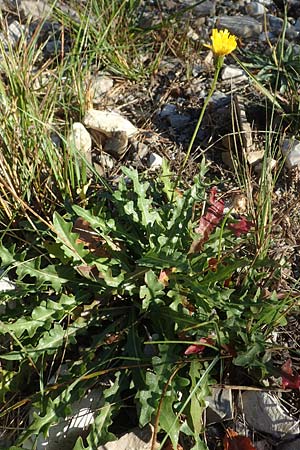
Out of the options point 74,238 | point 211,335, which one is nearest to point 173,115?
point 74,238

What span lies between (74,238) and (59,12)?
1.51 metres

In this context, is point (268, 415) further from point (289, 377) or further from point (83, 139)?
point (83, 139)

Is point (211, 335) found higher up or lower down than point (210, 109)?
lower down

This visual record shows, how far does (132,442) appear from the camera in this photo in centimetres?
187

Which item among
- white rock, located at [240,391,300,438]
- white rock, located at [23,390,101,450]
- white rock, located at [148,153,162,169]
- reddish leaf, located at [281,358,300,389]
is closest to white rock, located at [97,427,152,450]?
white rock, located at [23,390,101,450]

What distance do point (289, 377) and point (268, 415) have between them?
150mm

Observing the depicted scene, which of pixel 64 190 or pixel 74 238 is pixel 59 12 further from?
pixel 74 238

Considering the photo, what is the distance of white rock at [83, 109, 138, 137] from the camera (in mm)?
2766

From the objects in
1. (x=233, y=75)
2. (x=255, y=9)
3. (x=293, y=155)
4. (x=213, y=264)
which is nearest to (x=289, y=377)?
(x=213, y=264)

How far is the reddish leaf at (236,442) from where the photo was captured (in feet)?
6.08

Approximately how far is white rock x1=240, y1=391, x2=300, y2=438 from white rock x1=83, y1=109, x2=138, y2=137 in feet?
4.59

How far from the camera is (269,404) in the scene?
1.94 meters

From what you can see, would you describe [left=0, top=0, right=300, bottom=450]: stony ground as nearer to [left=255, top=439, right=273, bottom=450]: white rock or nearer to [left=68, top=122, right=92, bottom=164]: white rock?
[left=68, top=122, right=92, bottom=164]: white rock

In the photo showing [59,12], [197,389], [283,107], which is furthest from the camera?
[59,12]
